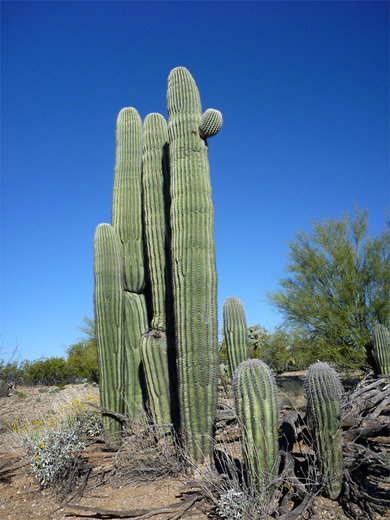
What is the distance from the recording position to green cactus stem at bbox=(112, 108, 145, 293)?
6863 mm

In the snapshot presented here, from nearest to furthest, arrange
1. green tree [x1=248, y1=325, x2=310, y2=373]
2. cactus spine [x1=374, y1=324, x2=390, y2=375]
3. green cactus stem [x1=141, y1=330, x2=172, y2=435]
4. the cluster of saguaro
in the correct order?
1. the cluster of saguaro
2. green cactus stem [x1=141, y1=330, x2=172, y2=435]
3. cactus spine [x1=374, y1=324, x2=390, y2=375]
4. green tree [x1=248, y1=325, x2=310, y2=373]

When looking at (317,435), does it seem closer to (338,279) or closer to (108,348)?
(108,348)

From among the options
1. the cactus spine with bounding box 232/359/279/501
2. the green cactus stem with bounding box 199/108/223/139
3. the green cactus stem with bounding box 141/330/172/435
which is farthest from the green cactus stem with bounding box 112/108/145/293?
the cactus spine with bounding box 232/359/279/501

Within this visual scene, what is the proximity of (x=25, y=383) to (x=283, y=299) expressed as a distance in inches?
514

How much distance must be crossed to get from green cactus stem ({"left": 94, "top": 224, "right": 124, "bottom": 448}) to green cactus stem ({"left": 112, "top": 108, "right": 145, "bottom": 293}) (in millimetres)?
281

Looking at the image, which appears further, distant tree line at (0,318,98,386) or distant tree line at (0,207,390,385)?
distant tree line at (0,318,98,386)

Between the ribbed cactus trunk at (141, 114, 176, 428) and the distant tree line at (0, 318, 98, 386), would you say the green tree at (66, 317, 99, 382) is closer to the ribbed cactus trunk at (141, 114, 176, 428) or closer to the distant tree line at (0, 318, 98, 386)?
the distant tree line at (0, 318, 98, 386)

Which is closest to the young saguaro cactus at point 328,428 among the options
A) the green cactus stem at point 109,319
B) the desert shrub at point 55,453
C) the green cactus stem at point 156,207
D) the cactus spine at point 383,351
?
the green cactus stem at point 156,207

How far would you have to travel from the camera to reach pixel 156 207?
651 cm

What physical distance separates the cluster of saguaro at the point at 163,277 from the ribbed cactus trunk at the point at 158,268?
0.01 metres

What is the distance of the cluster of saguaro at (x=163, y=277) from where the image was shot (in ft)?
16.8

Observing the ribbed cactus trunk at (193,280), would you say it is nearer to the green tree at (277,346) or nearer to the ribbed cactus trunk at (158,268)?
the ribbed cactus trunk at (158,268)

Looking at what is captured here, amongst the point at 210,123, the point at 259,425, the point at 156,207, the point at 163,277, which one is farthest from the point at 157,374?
the point at 210,123

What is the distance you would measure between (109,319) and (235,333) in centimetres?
345
